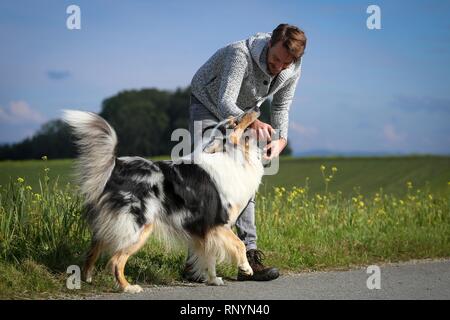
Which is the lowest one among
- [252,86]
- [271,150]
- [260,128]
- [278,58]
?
[271,150]

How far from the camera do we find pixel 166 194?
5504 millimetres

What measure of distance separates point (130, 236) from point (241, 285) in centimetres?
127

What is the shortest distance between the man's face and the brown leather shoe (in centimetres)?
191

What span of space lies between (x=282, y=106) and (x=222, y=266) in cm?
183

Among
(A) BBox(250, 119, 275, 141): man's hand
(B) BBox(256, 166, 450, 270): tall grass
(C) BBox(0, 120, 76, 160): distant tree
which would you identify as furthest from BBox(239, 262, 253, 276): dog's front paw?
(C) BBox(0, 120, 76, 160): distant tree

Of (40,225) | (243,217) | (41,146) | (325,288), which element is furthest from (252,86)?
(41,146)

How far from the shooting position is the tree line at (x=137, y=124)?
85.6 ft

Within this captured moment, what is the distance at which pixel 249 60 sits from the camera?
237 inches

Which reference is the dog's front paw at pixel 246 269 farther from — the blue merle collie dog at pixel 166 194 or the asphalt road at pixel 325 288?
the asphalt road at pixel 325 288

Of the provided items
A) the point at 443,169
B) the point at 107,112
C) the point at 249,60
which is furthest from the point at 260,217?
the point at 107,112

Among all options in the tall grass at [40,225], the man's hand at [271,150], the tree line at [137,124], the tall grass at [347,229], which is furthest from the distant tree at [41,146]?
the man's hand at [271,150]

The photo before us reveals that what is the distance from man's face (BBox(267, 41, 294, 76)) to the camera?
577 centimetres

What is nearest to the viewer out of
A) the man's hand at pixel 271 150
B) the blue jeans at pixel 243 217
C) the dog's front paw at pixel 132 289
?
the dog's front paw at pixel 132 289

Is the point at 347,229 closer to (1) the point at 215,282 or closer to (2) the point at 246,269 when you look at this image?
(2) the point at 246,269
